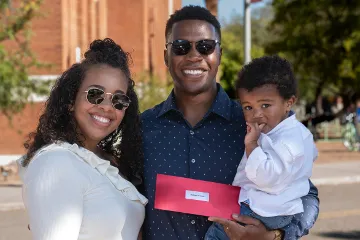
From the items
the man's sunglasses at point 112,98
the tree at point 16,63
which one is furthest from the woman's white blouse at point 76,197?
the tree at point 16,63

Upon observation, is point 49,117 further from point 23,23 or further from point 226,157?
point 23,23

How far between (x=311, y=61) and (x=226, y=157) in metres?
33.8

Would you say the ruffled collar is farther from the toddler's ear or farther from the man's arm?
the toddler's ear

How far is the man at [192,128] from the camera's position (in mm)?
3824

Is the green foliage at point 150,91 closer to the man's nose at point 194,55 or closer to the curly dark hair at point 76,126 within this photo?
the man's nose at point 194,55

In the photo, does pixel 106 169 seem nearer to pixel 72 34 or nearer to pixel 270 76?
pixel 270 76

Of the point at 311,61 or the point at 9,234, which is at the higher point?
the point at 311,61

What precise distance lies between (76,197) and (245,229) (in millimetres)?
941

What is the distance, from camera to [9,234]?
37.6 ft

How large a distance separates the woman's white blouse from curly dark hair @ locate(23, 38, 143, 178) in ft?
0.49

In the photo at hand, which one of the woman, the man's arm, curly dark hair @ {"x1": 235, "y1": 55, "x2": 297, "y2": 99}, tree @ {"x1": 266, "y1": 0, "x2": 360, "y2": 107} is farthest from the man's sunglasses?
tree @ {"x1": 266, "y1": 0, "x2": 360, "y2": 107}

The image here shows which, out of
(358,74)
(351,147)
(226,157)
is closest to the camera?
(226,157)

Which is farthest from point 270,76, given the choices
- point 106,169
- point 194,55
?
point 106,169

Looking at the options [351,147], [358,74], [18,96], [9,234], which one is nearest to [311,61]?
[358,74]
